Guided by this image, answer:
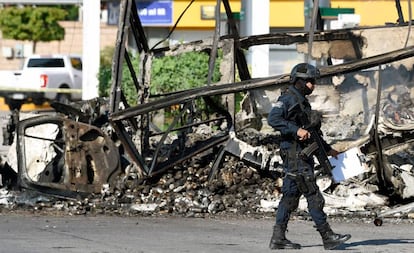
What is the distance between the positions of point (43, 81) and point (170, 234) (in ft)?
89.3

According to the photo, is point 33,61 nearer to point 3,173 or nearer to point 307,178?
point 3,173

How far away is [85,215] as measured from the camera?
11.2 meters

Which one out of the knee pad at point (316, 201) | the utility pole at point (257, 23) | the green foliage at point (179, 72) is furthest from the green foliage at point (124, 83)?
the knee pad at point (316, 201)

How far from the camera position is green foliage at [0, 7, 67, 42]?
4853cm

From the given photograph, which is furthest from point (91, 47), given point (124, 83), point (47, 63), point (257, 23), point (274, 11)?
point (47, 63)

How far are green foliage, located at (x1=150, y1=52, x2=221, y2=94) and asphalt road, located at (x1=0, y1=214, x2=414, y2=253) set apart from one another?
936cm

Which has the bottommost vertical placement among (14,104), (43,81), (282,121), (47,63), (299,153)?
(14,104)

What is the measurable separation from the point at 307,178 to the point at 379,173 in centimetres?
320

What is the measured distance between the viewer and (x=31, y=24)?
48.6m

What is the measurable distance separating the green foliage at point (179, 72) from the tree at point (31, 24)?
94.6 feet

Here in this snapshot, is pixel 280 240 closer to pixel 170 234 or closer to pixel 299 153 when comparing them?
pixel 299 153

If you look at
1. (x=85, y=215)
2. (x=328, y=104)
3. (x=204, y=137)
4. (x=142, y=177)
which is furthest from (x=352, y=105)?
(x=85, y=215)

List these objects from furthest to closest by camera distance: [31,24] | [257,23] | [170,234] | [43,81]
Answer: [31,24]
[43,81]
[257,23]
[170,234]

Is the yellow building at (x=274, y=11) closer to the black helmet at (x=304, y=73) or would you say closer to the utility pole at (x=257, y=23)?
the utility pole at (x=257, y=23)
